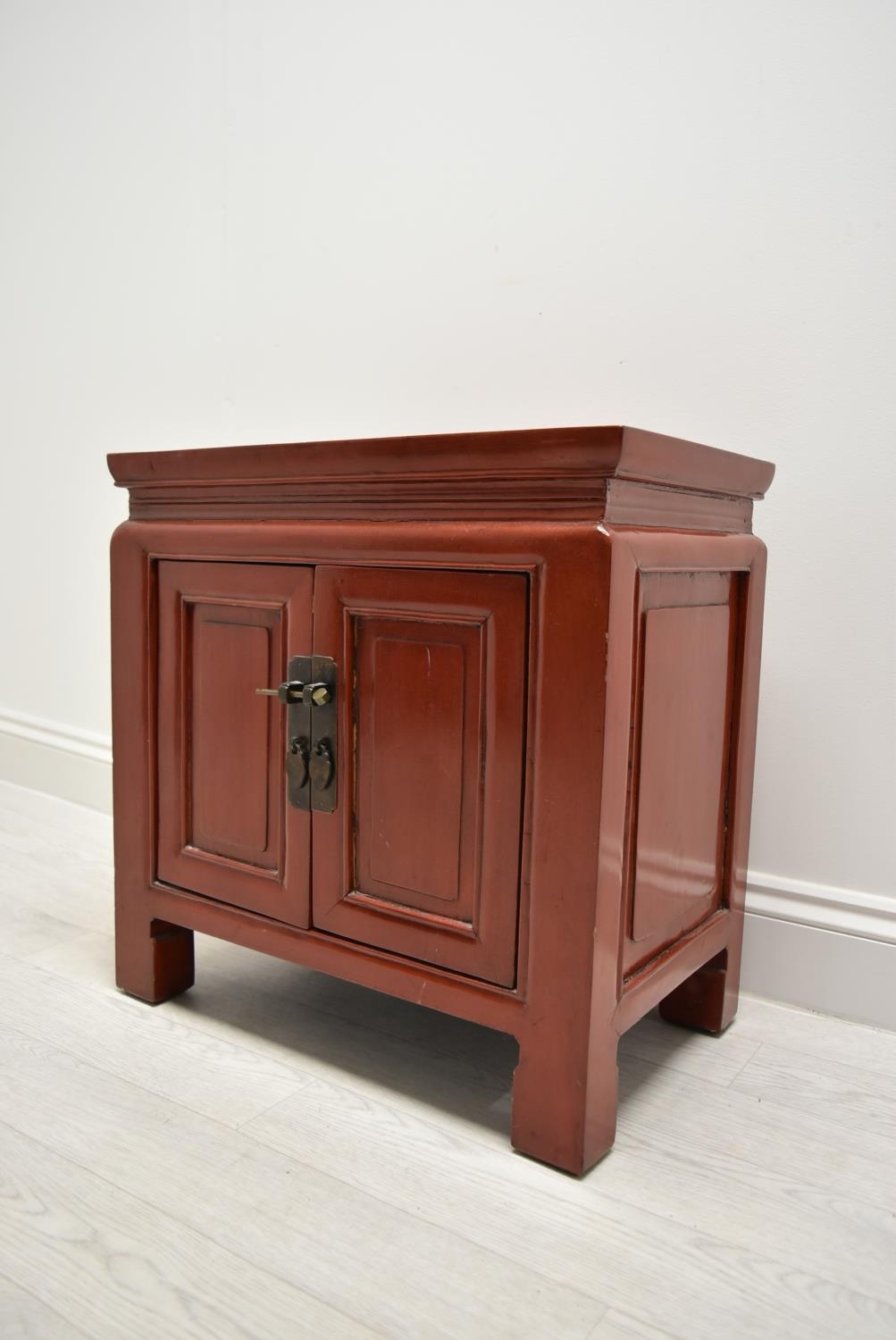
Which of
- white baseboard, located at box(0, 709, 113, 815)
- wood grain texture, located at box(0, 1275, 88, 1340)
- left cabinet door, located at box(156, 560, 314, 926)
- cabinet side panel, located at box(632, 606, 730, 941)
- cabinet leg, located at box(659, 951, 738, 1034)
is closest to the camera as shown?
wood grain texture, located at box(0, 1275, 88, 1340)

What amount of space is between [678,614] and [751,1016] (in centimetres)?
57

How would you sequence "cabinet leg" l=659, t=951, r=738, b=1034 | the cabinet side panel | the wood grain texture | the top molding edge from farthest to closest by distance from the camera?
"cabinet leg" l=659, t=951, r=738, b=1034 → the cabinet side panel → the top molding edge → the wood grain texture

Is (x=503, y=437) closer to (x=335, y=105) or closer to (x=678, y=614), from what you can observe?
(x=678, y=614)

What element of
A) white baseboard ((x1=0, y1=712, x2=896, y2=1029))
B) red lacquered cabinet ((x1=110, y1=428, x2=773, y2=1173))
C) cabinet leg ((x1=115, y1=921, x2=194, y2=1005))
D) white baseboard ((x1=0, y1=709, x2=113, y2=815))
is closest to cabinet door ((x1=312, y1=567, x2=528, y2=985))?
red lacquered cabinet ((x1=110, y1=428, x2=773, y2=1173))

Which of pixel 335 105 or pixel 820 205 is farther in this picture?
pixel 335 105

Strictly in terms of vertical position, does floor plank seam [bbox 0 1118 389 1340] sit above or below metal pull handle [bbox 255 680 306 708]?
below

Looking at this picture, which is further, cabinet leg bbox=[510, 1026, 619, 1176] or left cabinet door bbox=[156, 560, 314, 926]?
left cabinet door bbox=[156, 560, 314, 926]

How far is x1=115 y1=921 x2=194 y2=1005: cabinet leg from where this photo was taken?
123 cm

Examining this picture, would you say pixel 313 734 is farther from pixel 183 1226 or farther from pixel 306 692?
pixel 183 1226

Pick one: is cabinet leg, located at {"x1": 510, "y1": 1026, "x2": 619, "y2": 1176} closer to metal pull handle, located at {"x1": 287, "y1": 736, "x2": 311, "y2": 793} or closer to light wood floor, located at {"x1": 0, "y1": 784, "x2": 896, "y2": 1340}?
light wood floor, located at {"x1": 0, "y1": 784, "x2": 896, "y2": 1340}

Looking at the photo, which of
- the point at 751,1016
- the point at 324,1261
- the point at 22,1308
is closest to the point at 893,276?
the point at 751,1016

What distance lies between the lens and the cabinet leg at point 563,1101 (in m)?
0.90

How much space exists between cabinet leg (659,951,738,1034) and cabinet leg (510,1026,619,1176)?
301mm

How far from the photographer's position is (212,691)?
1151 millimetres
